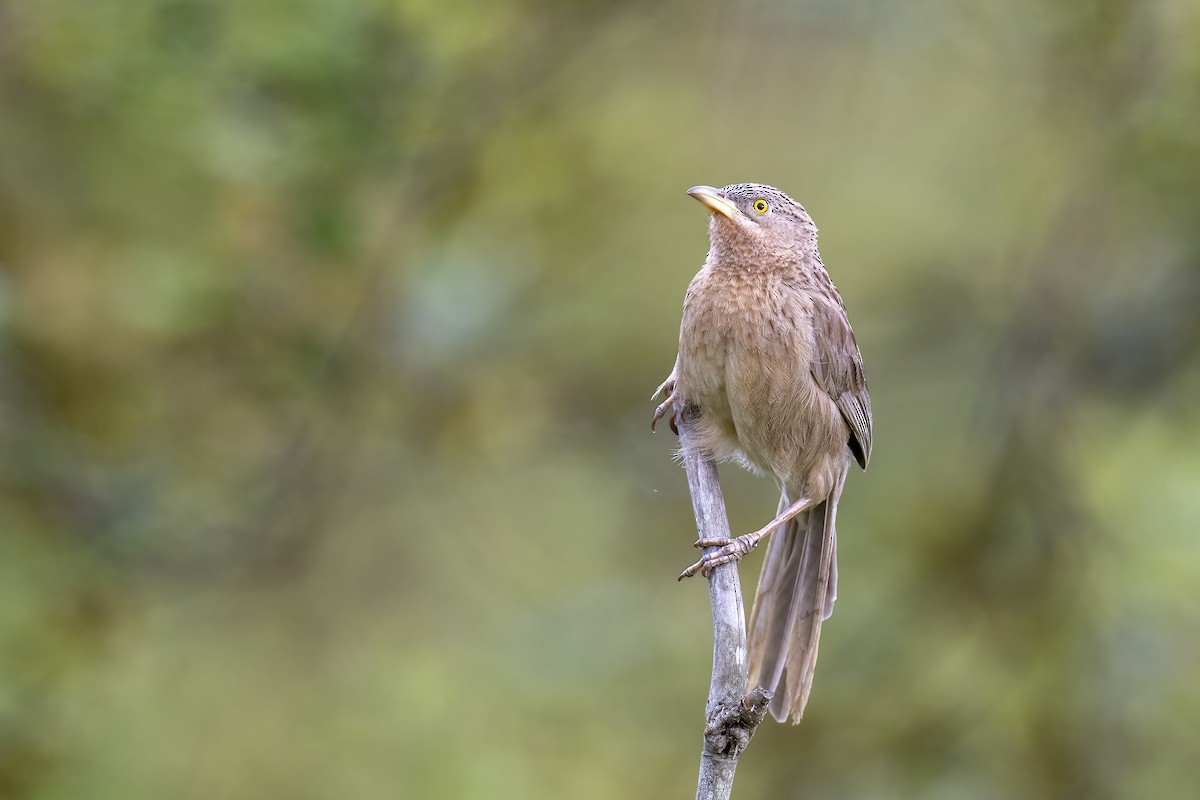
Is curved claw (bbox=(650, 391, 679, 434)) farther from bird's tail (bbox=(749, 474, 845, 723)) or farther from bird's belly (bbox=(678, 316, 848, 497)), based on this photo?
bird's tail (bbox=(749, 474, 845, 723))

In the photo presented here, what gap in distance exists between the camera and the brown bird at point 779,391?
15.4 feet

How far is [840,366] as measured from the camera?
16.7 ft

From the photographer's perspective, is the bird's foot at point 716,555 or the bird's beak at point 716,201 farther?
the bird's beak at point 716,201

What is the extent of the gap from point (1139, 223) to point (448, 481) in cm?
404

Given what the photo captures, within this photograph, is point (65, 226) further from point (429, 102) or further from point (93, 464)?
point (429, 102)

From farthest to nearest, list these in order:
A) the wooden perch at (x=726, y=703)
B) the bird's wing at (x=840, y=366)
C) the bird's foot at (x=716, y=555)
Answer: the bird's wing at (x=840, y=366) → the bird's foot at (x=716, y=555) → the wooden perch at (x=726, y=703)

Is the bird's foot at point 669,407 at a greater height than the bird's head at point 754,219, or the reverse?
the bird's head at point 754,219

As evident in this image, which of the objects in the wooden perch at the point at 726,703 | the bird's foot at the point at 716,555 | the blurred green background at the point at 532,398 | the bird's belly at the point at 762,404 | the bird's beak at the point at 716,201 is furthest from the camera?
the blurred green background at the point at 532,398

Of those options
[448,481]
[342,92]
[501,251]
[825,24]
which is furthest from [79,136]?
[825,24]

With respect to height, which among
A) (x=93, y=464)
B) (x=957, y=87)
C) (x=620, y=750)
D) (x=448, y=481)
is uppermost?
(x=957, y=87)

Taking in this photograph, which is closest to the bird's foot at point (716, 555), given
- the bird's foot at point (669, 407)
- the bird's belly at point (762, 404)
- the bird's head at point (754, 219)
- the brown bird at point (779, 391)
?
the brown bird at point (779, 391)

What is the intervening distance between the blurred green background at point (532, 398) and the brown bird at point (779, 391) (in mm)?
864

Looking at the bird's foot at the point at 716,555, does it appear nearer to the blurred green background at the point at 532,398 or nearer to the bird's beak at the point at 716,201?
the bird's beak at the point at 716,201

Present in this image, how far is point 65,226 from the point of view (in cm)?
661
